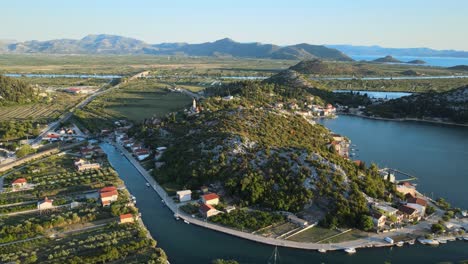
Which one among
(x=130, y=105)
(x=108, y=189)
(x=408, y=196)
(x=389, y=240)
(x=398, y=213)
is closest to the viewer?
(x=389, y=240)

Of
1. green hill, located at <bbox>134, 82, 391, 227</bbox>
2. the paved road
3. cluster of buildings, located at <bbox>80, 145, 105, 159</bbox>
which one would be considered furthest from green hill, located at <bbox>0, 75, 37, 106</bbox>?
the paved road

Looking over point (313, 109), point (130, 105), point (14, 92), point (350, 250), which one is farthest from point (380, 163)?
point (14, 92)

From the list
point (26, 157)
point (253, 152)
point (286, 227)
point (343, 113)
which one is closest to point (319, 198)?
point (286, 227)

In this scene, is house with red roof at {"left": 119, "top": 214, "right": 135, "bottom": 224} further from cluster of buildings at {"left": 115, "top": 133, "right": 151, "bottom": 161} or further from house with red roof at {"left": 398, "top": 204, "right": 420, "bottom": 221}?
house with red roof at {"left": 398, "top": 204, "right": 420, "bottom": 221}

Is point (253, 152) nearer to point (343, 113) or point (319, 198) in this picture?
point (319, 198)

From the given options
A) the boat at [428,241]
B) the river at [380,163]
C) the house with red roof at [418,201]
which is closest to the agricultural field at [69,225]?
the river at [380,163]

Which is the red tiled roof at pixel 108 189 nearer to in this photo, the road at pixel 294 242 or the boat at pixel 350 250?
the road at pixel 294 242

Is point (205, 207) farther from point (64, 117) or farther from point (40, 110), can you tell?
point (40, 110)
